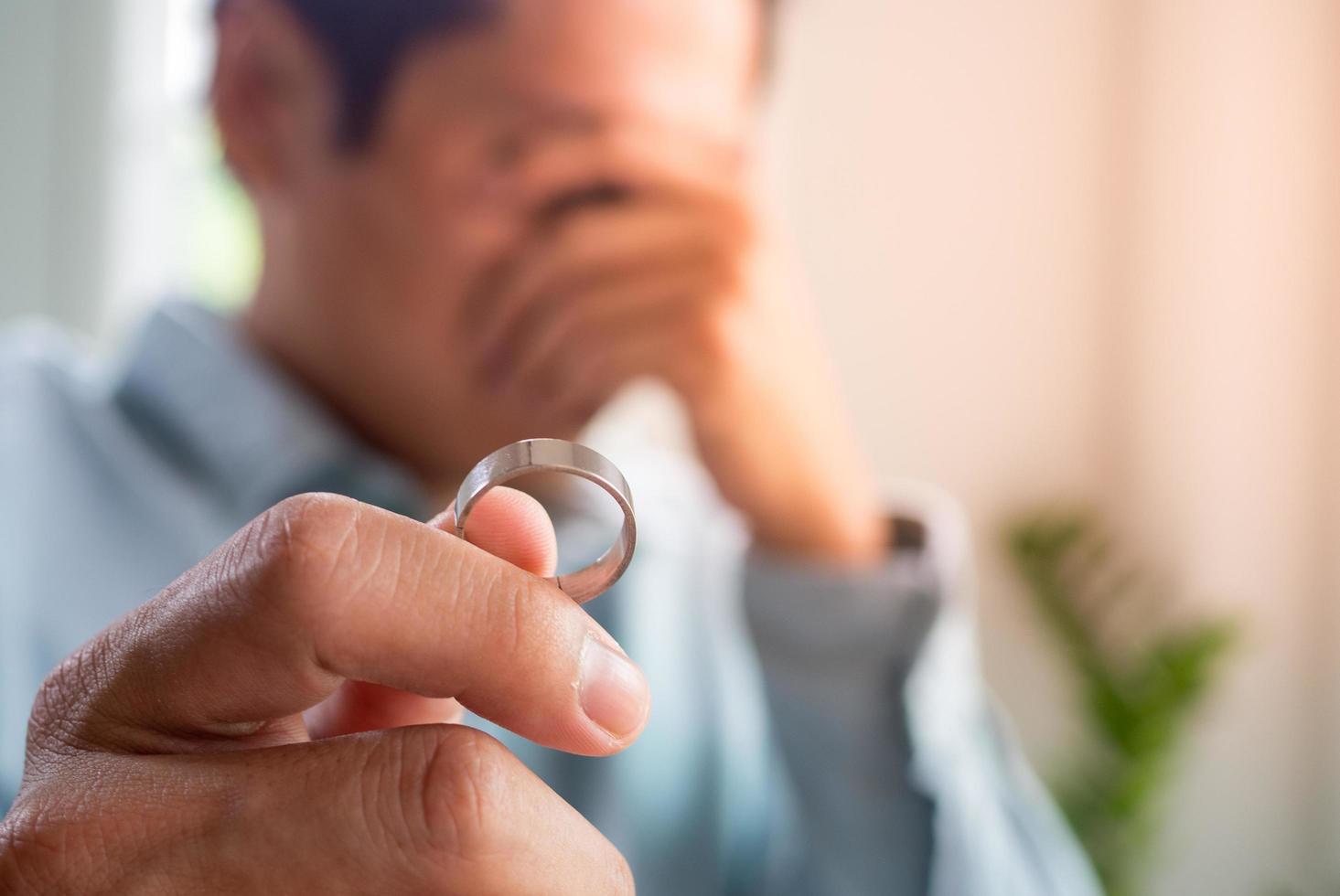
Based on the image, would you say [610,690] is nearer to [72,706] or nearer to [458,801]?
[458,801]

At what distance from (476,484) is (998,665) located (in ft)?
7.85

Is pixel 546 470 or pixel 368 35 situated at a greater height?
pixel 368 35

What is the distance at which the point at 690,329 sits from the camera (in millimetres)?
1257

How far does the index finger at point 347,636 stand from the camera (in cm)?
34

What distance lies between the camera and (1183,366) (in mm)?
2393

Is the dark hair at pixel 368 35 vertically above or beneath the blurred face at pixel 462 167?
above

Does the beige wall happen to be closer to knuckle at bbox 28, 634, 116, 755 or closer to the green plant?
the green plant

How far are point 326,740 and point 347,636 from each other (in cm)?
5

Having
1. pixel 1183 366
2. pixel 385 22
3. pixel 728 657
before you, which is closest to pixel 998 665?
pixel 1183 366

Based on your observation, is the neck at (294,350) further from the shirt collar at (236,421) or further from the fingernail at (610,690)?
the fingernail at (610,690)

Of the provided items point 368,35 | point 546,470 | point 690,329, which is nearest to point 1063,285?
point 690,329

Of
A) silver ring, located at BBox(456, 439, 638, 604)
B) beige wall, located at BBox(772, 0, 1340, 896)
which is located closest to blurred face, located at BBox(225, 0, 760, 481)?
silver ring, located at BBox(456, 439, 638, 604)

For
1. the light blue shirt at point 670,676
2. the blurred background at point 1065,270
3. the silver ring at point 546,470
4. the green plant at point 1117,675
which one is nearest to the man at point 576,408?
the light blue shirt at point 670,676

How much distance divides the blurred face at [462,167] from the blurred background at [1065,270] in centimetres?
115
